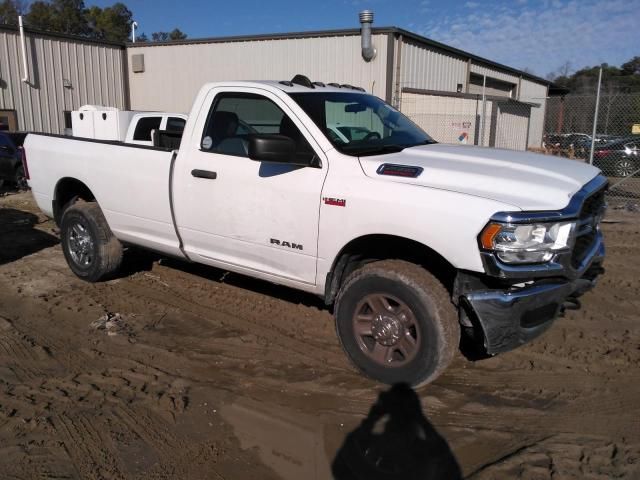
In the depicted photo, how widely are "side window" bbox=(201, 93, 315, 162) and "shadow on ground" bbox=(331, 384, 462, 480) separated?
7.50 ft

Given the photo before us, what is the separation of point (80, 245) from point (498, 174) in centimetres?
461

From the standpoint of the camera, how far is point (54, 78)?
18.9m

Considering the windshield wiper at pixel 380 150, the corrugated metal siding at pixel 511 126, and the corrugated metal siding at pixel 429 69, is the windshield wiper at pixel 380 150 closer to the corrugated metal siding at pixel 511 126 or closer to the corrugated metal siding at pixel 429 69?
the corrugated metal siding at pixel 429 69

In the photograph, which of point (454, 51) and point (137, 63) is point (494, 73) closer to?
point (454, 51)

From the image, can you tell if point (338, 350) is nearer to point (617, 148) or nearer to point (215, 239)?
point (215, 239)

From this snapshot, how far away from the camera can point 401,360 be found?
12.6 feet

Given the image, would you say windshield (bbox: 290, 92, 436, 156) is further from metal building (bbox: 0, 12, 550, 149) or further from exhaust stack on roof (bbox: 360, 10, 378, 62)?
exhaust stack on roof (bbox: 360, 10, 378, 62)

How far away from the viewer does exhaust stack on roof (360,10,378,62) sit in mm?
14898

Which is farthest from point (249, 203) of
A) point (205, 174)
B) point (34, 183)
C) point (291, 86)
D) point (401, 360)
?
point (34, 183)

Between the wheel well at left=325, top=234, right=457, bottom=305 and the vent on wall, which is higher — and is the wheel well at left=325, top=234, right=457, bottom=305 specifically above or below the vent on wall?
below

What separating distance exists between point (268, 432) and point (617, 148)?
15.0 metres

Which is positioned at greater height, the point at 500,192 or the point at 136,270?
the point at 500,192

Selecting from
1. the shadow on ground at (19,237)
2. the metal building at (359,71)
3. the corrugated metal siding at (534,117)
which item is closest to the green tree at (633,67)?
the corrugated metal siding at (534,117)

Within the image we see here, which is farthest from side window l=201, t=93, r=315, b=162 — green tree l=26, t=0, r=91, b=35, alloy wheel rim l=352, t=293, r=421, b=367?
green tree l=26, t=0, r=91, b=35
